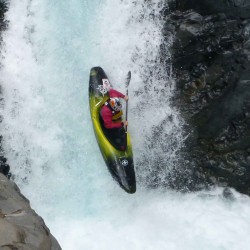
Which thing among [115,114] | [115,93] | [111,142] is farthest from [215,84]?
[111,142]

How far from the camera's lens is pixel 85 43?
9.80 metres

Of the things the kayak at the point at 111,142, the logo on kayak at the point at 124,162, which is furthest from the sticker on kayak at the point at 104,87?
the logo on kayak at the point at 124,162

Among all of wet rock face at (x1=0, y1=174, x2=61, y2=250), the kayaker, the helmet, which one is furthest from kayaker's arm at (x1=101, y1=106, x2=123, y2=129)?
wet rock face at (x1=0, y1=174, x2=61, y2=250)

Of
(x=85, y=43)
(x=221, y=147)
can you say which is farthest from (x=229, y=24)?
(x=85, y=43)

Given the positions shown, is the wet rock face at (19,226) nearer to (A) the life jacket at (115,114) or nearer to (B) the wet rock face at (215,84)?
(A) the life jacket at (115,114)

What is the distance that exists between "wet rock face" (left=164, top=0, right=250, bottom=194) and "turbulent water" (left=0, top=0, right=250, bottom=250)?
374 millimetres

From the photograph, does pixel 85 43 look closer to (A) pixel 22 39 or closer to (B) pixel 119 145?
(A) pixel 22 39

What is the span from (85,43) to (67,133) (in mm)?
2264

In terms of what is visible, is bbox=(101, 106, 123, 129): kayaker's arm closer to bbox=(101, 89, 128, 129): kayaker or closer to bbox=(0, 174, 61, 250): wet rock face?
bbox=(101, 89, 128, 129): kayaker

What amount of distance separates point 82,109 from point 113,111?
1075 millimetres

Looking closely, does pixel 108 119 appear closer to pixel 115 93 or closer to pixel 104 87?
pixel 115 93

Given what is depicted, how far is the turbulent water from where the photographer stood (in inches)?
368

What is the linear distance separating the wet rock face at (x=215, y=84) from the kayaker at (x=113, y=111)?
1.52 m

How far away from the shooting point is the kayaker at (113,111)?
880cm
